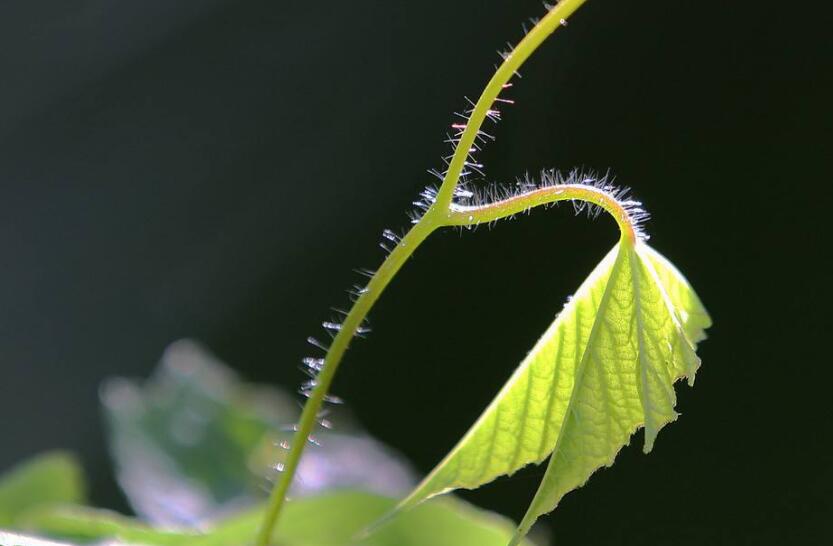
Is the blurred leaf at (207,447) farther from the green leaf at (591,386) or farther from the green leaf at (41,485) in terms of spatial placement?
the green leaf at (591,386)

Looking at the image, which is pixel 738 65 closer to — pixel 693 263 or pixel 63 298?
pixel 693 263

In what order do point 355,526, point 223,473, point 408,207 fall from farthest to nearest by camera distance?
point 408,207, point 223,473, point 355,526

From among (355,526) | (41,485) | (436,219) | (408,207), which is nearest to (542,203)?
(436,219)

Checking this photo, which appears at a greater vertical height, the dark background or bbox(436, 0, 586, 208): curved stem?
the dark background

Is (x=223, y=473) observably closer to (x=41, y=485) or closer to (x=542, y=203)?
(x=41, y=485)

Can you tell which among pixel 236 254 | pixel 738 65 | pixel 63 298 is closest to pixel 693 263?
pixel 738 65

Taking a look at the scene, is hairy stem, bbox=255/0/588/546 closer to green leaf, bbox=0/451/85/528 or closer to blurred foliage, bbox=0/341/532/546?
blurred foliage, bbox=0/341/532/546

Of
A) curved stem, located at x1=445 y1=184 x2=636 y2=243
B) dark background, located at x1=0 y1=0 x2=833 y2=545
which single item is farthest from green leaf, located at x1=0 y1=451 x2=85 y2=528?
dark background, located at x1=0 y1=0 x2=833 y2=545
